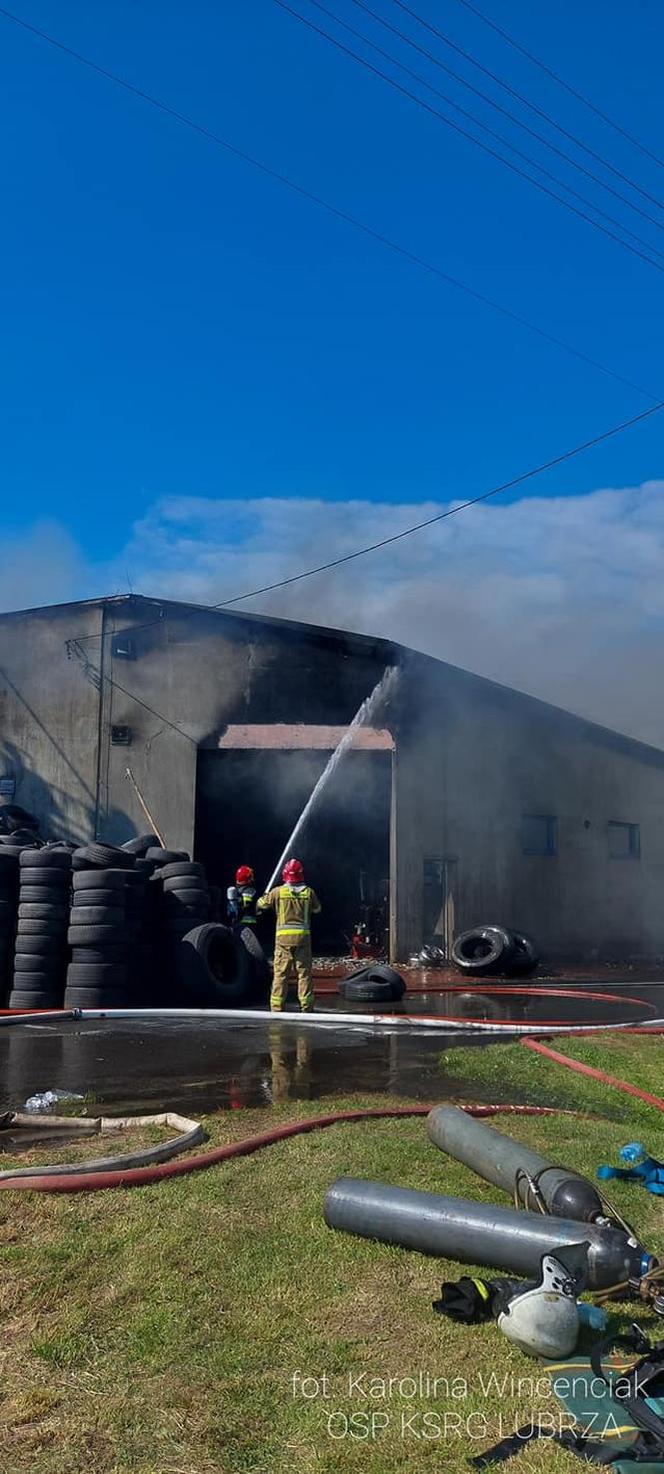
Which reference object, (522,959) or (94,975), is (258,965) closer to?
(94,975)

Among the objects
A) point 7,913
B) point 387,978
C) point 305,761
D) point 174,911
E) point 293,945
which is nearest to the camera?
point 293,945

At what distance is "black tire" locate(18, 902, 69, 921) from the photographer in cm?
1102

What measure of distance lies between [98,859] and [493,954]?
784 cm

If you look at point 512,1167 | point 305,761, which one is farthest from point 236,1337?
point 305,761

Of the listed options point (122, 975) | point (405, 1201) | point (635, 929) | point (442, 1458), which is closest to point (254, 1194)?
point (405, 1201)

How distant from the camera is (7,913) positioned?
11180 mm

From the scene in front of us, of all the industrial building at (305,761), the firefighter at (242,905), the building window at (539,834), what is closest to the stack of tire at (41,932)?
the firefighter at (242,905)

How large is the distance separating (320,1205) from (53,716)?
636 inches

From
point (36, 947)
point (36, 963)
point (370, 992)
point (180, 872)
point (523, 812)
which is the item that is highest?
point (523, 812)

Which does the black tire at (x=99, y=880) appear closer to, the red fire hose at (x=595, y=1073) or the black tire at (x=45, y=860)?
the black tire at (x=45, y=860)

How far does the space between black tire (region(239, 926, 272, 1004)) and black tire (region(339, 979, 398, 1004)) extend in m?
0.99

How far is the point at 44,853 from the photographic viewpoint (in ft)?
37.0

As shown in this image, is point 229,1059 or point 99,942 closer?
point 229,1059

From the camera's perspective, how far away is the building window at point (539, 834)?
72.5ft
